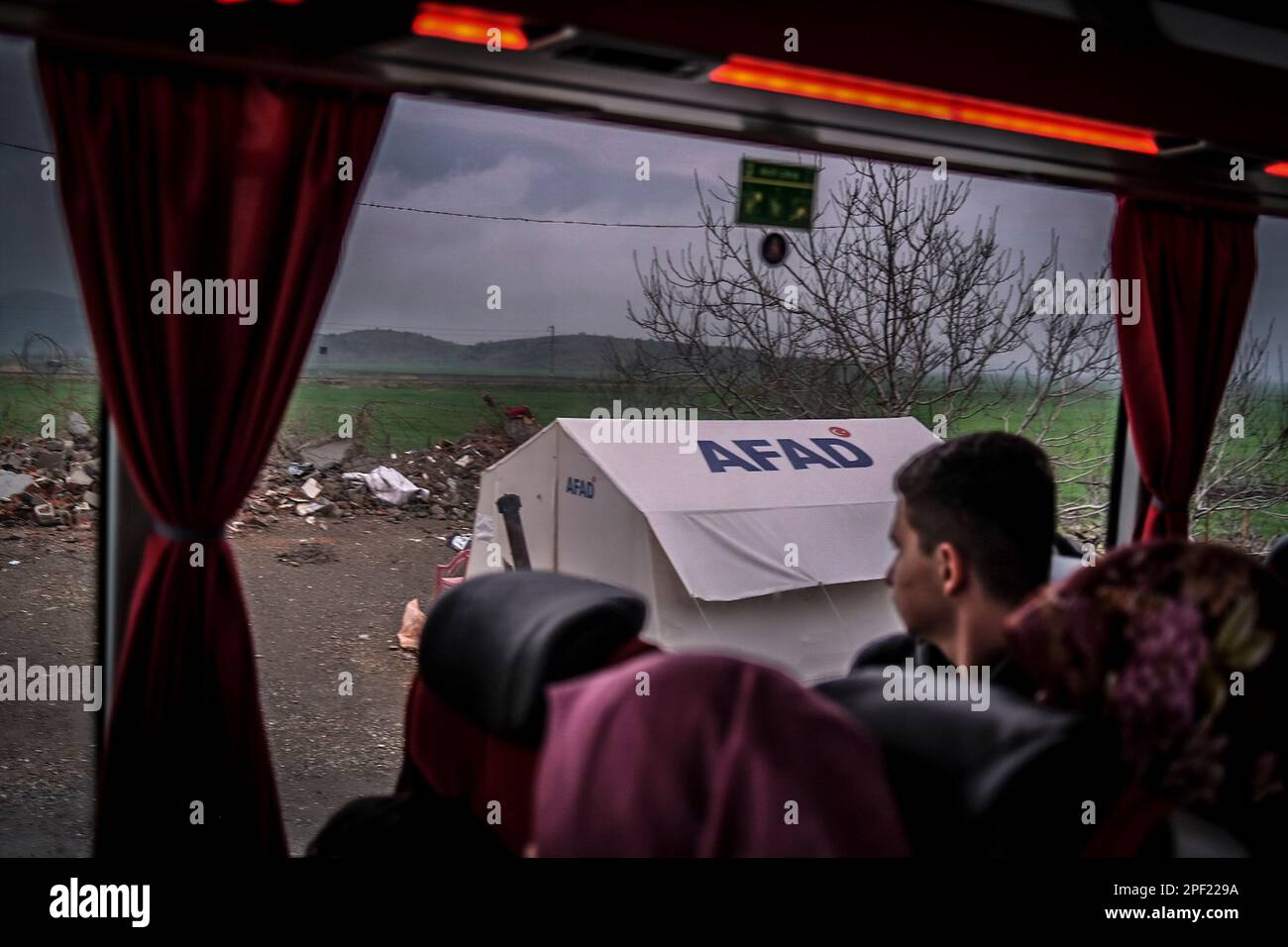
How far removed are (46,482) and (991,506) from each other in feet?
57.6

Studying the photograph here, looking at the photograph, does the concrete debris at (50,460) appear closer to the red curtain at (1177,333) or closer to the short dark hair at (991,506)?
the red curtain at (1177,333)

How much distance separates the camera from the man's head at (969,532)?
4.16ft

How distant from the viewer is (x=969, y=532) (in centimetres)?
129

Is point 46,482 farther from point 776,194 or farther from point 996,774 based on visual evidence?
point 996,774

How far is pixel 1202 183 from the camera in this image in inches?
122

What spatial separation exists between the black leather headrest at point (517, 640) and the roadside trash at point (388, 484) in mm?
18675

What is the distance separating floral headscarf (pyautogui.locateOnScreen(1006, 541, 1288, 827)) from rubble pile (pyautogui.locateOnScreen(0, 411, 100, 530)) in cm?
1596

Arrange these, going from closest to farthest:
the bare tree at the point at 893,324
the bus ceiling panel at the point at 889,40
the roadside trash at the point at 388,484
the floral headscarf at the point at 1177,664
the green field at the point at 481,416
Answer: the floral headscarf at the point at 1177,664 → the bus ceiling panel at the point at 889,40 → the bare tree at the point at 893,324 → the green field at the point at 481,416 → the roadside trash at the point at 388,484

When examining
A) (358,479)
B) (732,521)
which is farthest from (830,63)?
(358,479)

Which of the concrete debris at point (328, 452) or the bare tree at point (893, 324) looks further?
the concrete debris at point (328, 452)

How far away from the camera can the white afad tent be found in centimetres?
647

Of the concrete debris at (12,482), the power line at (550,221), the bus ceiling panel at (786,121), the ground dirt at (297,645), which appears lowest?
the ground dirt at (297,645)

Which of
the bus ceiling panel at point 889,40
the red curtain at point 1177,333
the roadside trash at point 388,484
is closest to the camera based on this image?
the bus ceiling panel at point 889,40

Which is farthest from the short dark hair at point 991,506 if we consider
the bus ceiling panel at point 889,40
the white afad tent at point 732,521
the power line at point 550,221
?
the power line at point 550,221
